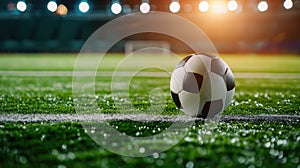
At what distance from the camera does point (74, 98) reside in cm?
779

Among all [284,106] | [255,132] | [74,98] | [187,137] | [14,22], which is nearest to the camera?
[187,137]

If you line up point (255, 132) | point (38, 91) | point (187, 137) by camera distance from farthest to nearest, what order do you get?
point (38, 91) → point (255, 132) → point (187, 137)

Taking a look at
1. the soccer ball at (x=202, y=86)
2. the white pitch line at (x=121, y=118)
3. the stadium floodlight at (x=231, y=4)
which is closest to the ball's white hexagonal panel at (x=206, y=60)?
the soccer ball at (x=202, y=86)

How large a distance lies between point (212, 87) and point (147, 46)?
33.2 metres

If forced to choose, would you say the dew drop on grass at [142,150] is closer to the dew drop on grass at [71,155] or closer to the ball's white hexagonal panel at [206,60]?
the dew drop on grass at [71,155]

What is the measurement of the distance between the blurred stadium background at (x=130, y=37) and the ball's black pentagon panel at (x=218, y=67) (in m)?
30.4

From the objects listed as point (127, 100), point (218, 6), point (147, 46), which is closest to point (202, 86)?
point (127, 100)

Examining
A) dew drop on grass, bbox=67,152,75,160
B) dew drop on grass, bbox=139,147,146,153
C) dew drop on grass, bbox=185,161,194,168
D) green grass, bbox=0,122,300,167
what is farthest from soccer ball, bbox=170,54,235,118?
dew drop on grass, bbox=67,152,75,160

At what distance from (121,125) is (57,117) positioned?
3.31 feet

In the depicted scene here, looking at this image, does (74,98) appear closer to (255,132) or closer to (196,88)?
(196,88)

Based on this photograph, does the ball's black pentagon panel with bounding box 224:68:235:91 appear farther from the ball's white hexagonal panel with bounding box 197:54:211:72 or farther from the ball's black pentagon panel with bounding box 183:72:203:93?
the ball's black pentagon panel with bounding box 183:72:203:93

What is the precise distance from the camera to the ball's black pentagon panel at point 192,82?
5.29 m

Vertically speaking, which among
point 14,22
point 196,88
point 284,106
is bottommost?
point 284,106

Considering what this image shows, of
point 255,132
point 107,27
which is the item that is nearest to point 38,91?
point 255,132
